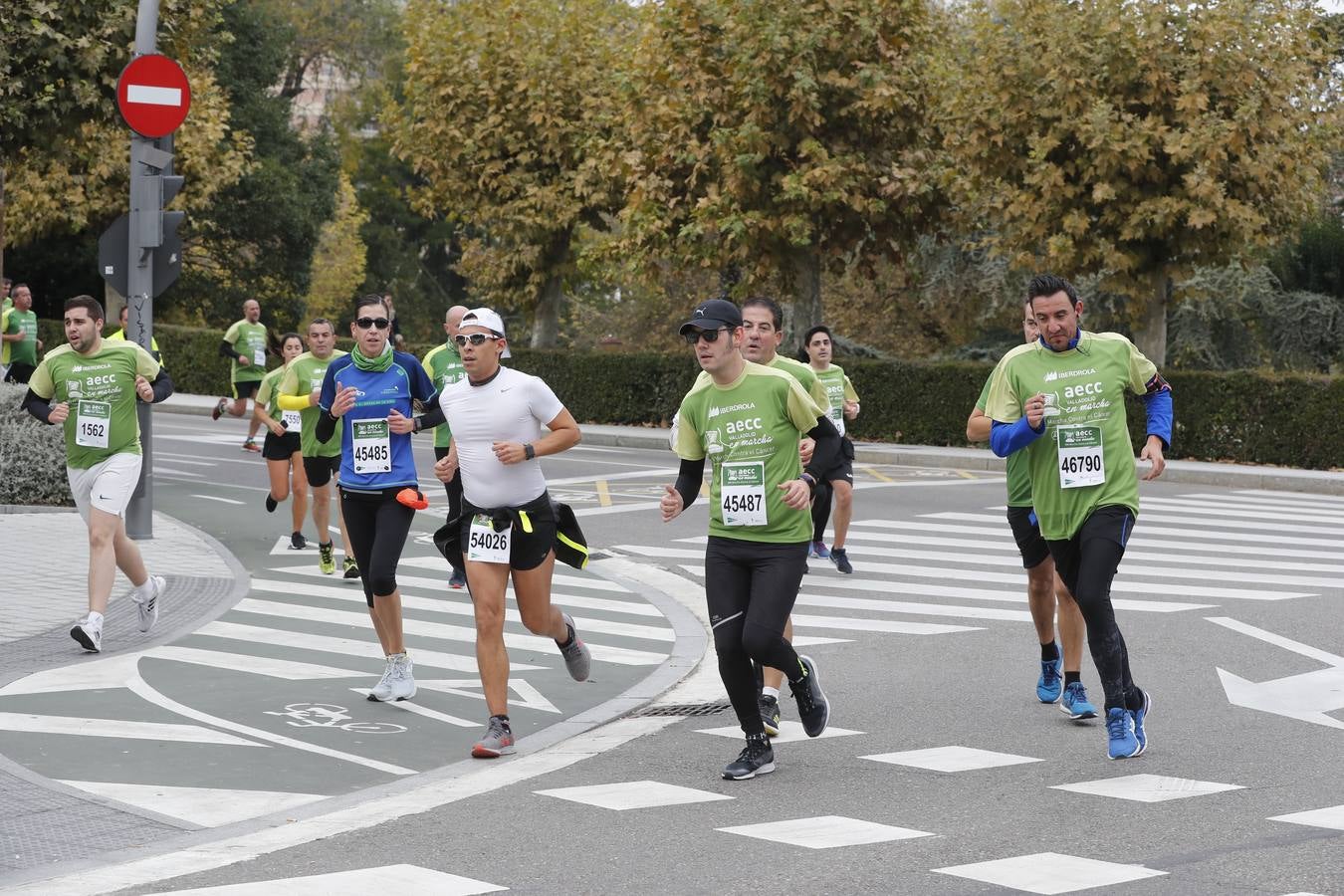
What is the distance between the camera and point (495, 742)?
7742 millimetres

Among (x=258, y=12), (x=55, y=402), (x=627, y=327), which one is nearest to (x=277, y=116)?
(x=258, y=12)

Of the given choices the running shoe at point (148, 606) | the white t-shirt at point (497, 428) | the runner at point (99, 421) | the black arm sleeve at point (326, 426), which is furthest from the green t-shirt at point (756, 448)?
the running shoe at point (148, 606)

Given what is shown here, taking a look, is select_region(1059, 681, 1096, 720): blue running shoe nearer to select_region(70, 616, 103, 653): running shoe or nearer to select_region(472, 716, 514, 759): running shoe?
select_region(472, 716, 514, 759): running shoe

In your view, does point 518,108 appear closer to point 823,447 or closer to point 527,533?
point 527,533

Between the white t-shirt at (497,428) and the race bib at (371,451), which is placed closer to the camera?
the white t-shirt at (497,428)

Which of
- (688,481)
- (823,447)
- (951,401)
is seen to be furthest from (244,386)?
(823,447)

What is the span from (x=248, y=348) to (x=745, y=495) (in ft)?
69.5

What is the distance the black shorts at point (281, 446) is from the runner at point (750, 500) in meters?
7.95

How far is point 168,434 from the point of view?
2805 cm

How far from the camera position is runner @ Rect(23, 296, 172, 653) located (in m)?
10.3

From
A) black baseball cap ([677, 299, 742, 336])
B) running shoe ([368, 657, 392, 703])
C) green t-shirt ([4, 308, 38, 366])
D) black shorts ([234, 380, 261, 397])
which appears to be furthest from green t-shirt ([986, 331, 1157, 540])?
black shorts ([234, 380, 261, 397])

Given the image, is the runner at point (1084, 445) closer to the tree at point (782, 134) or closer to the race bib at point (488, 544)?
the race bib at point (488, 544)

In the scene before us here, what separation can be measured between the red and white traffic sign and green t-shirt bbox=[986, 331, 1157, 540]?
830 centimetres

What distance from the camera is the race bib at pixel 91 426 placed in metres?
10.3
